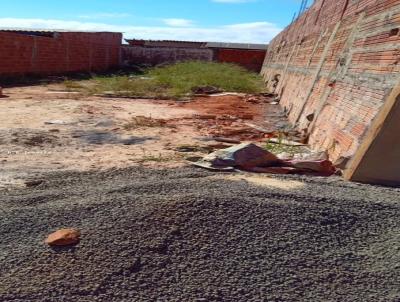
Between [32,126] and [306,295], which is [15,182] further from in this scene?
[32,126]

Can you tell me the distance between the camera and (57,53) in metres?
21.4

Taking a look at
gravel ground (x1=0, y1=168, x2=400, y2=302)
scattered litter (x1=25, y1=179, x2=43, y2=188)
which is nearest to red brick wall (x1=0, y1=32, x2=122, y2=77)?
scattered litter (x1=25, y1=179, x2=43, y2=188)

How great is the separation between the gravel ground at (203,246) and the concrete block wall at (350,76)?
1783mm

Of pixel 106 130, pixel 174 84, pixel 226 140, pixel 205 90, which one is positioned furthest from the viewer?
pixel 174 84

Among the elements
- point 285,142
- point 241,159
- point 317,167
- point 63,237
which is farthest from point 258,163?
point 63,237

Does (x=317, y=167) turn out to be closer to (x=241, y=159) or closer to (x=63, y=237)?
(x=241, y=159)

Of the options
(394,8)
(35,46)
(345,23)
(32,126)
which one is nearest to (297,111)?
(345,23)

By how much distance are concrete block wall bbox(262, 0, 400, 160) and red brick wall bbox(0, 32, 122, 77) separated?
12205 mm

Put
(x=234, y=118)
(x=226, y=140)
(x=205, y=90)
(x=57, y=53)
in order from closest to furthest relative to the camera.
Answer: (x=226, y=140) < (x=234, y=118) < (x=205, y=90) < (x=57, y=53)

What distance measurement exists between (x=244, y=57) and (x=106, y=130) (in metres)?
25.3

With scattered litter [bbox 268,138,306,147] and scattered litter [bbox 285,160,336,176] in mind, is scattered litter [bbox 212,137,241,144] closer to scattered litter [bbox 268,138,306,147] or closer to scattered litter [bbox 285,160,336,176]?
scattered litter [bbox 268,138,306,147]

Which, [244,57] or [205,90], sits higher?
[205,90]

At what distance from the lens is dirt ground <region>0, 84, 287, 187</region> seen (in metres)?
5.75

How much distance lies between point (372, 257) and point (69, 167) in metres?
3.74
